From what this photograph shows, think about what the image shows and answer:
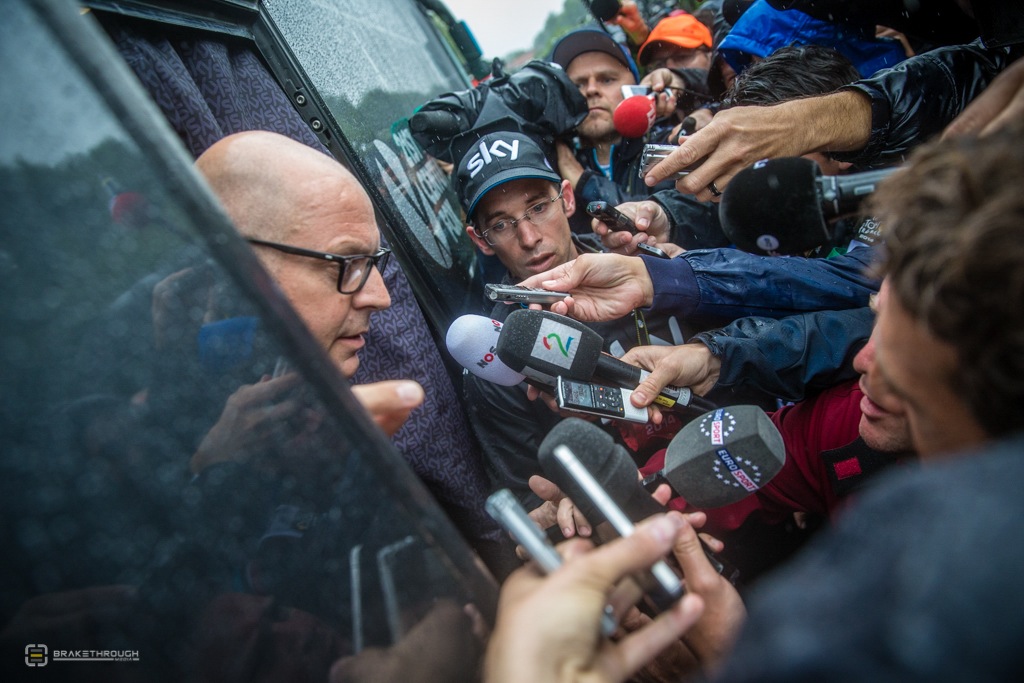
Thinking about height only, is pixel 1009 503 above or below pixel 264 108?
below

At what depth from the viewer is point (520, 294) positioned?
1735 mm

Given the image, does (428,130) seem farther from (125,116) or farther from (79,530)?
(79,530)

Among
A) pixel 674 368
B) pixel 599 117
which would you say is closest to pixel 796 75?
pixel 599 117

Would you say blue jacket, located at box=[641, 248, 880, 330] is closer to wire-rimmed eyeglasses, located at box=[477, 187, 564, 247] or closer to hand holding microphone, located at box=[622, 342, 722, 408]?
hand holding microphone, located at box=[622, 342, 722, 408]

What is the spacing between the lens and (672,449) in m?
1.29

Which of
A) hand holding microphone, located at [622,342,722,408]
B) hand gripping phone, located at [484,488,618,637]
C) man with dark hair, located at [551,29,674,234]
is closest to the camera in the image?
hand gripping phone, located at [484,488,618,637]

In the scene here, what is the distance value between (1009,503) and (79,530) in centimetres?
91

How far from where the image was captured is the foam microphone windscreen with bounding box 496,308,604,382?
1527 millimetres

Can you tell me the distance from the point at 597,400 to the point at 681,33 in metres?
4.23

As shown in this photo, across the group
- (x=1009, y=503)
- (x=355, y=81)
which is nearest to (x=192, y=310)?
(x=1009, y=503)

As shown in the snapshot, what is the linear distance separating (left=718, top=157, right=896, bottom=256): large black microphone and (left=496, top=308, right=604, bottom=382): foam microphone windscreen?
59 centimetres

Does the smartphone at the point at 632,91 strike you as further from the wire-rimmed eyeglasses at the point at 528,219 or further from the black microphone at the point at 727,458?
the black microphone at the point at 727,458

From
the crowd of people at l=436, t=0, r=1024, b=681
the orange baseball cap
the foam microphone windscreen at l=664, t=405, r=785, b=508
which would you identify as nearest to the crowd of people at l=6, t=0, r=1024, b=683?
the crowd of people at l=436, t=0, r=1024, b=681

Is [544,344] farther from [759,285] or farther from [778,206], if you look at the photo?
[759,285]
